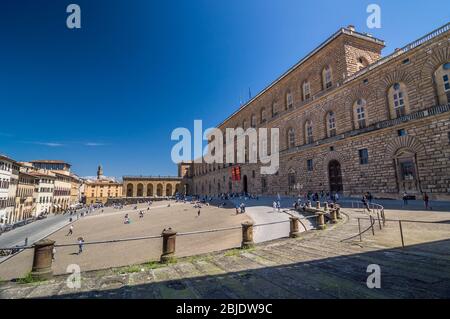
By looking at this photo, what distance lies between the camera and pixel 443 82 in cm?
1502

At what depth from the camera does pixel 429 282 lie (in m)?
3.78

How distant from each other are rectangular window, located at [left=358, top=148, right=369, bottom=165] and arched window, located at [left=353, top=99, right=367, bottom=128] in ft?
7.08

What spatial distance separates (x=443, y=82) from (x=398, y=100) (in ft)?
8.97

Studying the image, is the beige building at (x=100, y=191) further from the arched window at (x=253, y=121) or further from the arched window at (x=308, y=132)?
the arched window at (x=308, y=132)

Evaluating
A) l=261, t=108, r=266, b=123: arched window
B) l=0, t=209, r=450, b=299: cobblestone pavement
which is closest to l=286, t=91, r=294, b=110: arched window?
l=261, t=108, r=266, b=123: arched window

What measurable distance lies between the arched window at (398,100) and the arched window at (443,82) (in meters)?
1.88

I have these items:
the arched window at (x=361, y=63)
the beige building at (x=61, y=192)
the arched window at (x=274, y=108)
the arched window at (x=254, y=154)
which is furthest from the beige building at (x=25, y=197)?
the arched window at (x=361, y=63)

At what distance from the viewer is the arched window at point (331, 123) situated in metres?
23.0

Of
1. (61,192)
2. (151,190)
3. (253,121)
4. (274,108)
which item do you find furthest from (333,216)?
(151,190)

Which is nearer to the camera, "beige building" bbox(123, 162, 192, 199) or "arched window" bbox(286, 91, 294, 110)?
"arched window" bbox(286, 91, 294, 110)

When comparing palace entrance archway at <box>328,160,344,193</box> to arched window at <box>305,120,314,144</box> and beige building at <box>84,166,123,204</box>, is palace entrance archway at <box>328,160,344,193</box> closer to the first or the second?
arched window at <box>305,120,314,144</box>

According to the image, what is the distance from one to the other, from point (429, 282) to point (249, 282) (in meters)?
2.93

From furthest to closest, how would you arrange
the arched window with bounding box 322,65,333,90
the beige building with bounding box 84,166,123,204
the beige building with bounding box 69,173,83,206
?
the beige building with bounding box 84,166,123,204 → the beige building with bounding box 69,173,83,206 → the arched window with bounding box 322,65,333,90

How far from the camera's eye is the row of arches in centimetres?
8148
